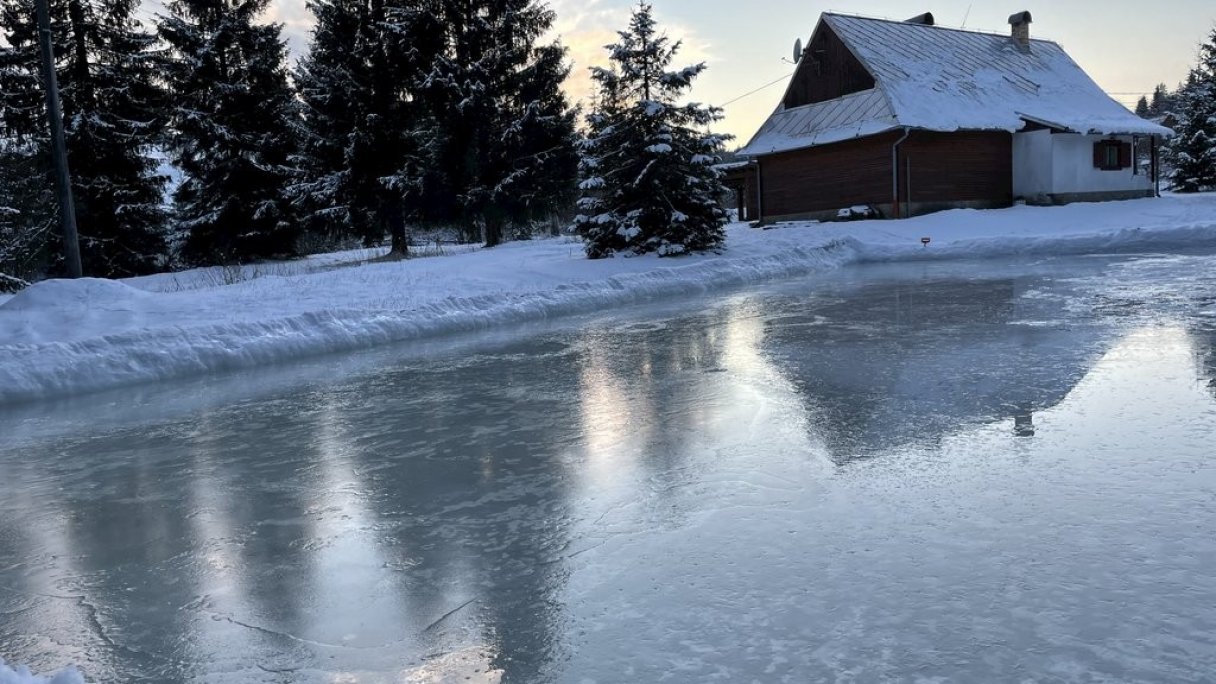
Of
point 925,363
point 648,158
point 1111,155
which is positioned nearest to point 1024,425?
point 925,363

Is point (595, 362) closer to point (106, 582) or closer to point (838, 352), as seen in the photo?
point (838, 352)

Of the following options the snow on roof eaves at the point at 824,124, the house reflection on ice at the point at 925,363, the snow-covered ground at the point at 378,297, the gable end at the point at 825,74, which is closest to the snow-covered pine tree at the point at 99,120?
the snow-covered ground at the point at 378,297

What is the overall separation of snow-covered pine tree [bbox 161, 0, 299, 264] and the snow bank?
27.1 m

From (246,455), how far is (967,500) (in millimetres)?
4714

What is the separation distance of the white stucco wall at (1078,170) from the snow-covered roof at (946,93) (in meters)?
0.69

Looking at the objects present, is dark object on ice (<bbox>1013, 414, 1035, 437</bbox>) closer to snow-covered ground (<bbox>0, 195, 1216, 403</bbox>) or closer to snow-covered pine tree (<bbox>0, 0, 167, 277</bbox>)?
snow-covered ground (<bbox>0, 195, 1216, 403</bbox>)

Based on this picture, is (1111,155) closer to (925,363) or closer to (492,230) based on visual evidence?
(492,230)

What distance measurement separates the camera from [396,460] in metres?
5.61

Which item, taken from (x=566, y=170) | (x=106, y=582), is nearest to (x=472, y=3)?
(x=566, y=170)

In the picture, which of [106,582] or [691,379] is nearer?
[106,582]

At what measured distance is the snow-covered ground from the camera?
1009 cm

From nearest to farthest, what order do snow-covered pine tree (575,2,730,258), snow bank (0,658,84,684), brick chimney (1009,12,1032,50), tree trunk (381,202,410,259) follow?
1. snow bank (0,658,84,684)
2. snow-covered pine tree (575,2,730,258)
3. tree trunk (381,202,410,259)
4. brick chimney (1009,12,1032,50)

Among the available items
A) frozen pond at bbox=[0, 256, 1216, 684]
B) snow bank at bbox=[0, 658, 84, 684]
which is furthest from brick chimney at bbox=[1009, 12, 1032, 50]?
snow bank at bbox=[0, 658, 84, 684]

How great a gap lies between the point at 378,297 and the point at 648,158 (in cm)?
862
